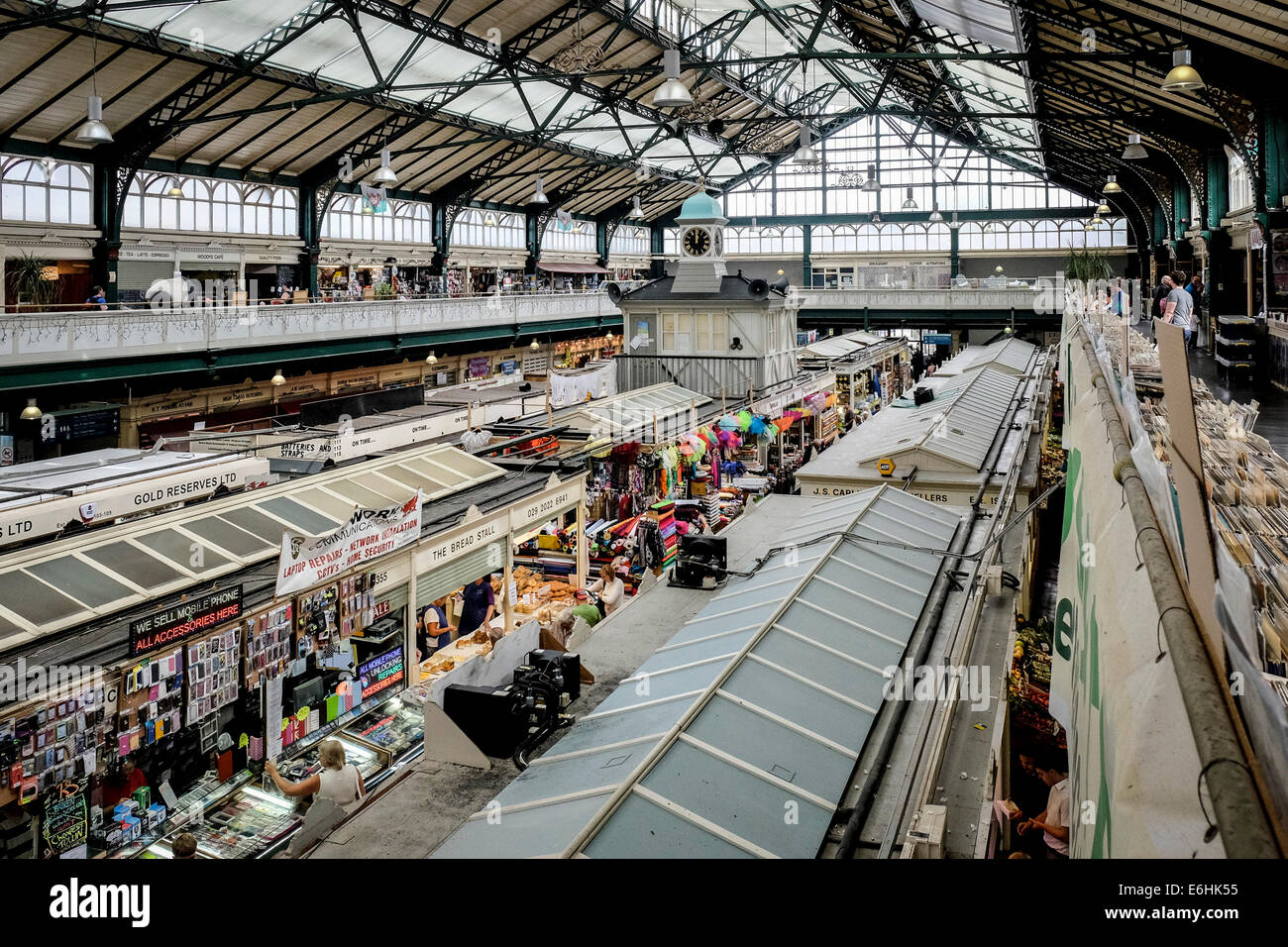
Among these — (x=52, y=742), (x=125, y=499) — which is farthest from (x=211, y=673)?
(x=125, y=499)

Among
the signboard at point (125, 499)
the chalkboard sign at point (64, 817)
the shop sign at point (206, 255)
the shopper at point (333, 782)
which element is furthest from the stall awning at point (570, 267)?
the chalkboard sign at point (64, 817)

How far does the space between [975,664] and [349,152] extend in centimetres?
2903

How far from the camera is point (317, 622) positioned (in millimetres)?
7922

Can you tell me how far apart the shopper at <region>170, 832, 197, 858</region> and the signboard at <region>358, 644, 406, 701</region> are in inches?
98.8

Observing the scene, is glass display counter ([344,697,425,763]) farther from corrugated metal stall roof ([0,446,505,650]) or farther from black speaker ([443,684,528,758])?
black speaker ([443,684,528,758])

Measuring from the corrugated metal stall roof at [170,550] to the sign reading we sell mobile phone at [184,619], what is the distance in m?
0.75

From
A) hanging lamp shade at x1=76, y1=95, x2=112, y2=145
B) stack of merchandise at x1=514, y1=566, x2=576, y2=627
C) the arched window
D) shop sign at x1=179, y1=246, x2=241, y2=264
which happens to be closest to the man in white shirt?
stack of merchandise at x1=514, y1=566, x2=576, y2=627

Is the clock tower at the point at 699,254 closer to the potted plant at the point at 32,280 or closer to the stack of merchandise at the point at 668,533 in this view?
the stack of merchandise at the point at 668,533

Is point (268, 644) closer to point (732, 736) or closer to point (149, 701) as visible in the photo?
point (149, 701)

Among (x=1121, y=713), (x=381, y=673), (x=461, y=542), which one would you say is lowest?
(x=381, y=673)

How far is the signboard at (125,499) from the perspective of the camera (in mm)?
8023

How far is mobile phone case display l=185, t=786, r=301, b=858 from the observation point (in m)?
6.50

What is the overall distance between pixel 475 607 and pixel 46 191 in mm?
18860
